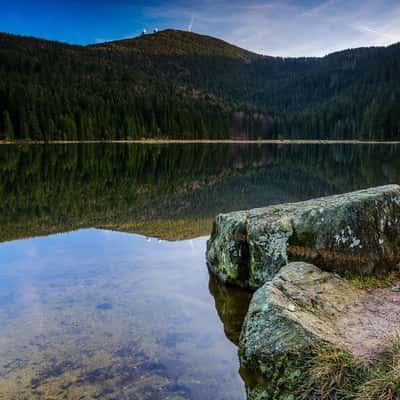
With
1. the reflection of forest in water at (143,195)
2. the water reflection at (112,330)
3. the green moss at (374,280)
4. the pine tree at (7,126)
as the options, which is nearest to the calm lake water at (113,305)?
the water reflection at (112,330)

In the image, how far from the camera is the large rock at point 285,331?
490 cm

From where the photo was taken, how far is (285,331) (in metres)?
5.18

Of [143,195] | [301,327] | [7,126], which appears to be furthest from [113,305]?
[7,126]

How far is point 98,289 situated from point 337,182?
21.5 meters

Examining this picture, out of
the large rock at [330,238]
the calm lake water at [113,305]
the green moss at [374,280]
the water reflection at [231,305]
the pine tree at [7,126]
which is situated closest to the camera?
the calm lake water at [113,305]

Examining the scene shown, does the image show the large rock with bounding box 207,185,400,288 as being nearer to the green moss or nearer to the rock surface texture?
the green moss

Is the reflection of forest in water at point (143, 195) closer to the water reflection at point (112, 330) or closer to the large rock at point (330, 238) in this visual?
the water reflection at point (112, 330)

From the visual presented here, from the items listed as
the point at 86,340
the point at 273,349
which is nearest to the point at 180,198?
the point at 86,340

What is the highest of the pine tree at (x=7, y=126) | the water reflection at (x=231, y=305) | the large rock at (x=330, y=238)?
the pine tree at (x=7, y=126)

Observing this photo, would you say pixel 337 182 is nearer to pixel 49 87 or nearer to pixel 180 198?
pixel 180 198

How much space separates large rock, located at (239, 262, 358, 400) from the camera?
4898 mm

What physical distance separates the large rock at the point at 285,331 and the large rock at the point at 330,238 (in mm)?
1207

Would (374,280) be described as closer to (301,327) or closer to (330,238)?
(330,238)

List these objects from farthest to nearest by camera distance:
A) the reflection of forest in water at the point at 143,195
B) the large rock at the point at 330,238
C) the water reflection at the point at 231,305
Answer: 1. the reflection of forest in water at the point at 143,195
2. the large rock at the point at 330,238
3. the water reflection at the point at 231,305
